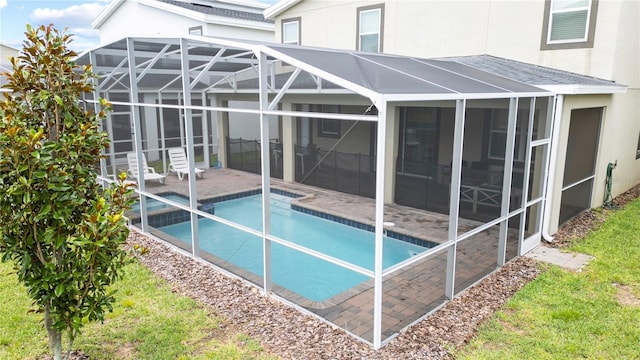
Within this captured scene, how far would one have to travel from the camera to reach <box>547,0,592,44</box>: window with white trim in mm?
8938

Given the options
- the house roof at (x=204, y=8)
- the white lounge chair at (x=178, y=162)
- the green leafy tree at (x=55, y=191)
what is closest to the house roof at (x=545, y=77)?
the green leafy tree at (x=55, y=191)

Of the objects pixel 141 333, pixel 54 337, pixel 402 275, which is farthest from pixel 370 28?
pixel 54 337

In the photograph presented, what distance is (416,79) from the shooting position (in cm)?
552

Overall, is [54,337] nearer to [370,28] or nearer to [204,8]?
[370,28]

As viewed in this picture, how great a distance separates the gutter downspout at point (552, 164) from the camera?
7543 millimetres

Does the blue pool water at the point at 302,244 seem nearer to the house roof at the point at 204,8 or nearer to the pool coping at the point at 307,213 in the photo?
the pool coping at the point at 307,213

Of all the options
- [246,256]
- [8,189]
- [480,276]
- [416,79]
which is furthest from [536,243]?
[8,189]

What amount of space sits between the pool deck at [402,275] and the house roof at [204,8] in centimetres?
924

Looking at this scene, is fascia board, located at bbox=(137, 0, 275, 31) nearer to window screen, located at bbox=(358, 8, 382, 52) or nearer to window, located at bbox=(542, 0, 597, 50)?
window screen, located at bbox=(358, 8, 382, 52)

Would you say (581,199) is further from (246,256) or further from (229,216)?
(229,216)

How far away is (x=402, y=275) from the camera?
6.62 m

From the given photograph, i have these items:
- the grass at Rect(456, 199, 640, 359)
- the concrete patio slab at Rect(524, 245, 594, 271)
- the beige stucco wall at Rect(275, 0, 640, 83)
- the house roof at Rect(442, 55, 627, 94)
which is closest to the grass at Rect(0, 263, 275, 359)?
the grass at Rect(456, 199, 640, 359)

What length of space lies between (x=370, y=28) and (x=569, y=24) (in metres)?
5.09

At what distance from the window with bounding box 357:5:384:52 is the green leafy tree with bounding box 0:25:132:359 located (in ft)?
31.7
